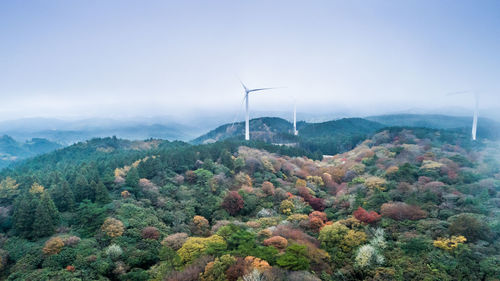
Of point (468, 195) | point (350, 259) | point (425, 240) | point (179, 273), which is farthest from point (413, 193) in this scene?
point (179, 273)

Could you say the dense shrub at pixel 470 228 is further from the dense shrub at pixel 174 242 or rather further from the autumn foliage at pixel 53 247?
the autumn foliage at pixel 53 247

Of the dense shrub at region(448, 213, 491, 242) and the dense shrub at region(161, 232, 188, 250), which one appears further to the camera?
the dense shrub at region(161, 232, 188, 250)

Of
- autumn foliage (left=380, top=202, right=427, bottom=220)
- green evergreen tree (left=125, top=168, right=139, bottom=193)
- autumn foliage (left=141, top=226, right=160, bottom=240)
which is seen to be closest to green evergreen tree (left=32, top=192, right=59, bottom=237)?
autumn foliage (left=141, top=226, right=160, bottom=240)

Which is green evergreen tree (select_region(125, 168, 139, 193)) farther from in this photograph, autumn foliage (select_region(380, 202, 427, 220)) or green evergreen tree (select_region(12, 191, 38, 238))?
autumn foliage (select_region(380, 202, 427, 220))

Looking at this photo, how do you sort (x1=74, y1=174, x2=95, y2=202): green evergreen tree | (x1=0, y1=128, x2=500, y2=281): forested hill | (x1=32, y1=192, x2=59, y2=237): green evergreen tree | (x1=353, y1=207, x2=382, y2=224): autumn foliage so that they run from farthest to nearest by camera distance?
(x1=74, y1=174, x2=95, y2=202): green evergreen tree < (x1=353, y1=207, x2=382, y2=224): autumn foliage < (x1=32, y1=192, x2=59, y2=237): green evergreen tree < (x1=0, y1=128, x2=500, y2=281): forested hill

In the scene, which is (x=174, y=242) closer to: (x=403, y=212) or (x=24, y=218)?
(x=24, y=218)

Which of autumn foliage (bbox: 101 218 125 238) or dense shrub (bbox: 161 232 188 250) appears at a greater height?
autumn foliage (bbox: 101 218 125 238)

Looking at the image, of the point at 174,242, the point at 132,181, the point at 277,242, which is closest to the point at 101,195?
the point at 132,181

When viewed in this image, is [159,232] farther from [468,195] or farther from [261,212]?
[468,195]
